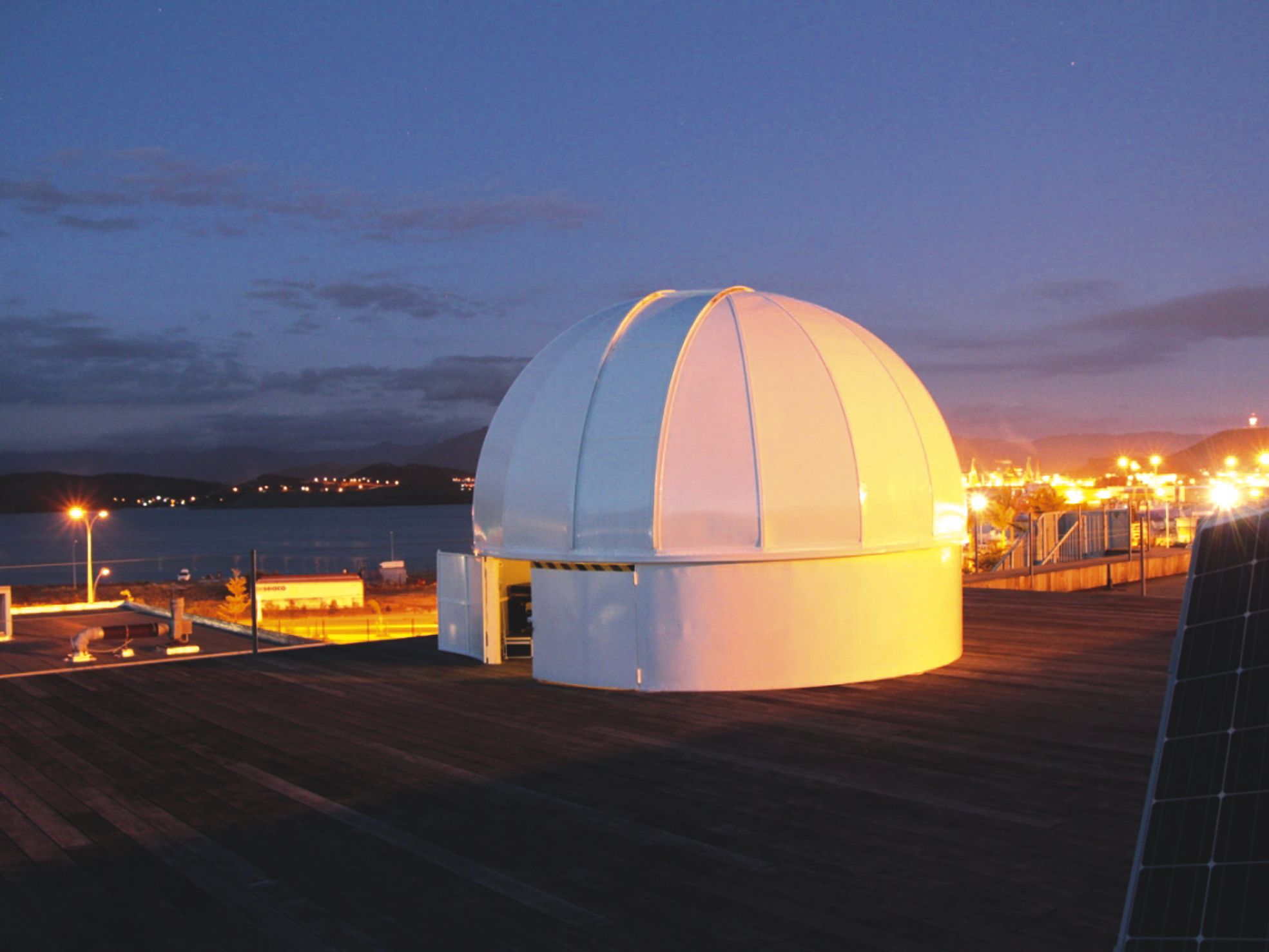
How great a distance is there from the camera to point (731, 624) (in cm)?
1044

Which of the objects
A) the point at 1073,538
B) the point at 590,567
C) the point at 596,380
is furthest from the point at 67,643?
the point at 1073,538

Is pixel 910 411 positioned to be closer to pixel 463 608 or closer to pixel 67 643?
pixel 463 608

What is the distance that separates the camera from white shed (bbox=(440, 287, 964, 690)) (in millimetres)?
10430

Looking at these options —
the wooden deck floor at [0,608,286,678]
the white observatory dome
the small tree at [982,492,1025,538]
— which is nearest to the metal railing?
the small tree at [982,492,1025,538]

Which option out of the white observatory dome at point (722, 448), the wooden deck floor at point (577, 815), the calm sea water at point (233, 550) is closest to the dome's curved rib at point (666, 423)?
the white observatory dome at point (722, 448)

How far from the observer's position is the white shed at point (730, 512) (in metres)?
10.4

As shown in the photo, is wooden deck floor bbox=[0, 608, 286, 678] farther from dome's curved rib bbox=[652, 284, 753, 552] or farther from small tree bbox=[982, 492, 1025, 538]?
small tree bbox=[982, 492, 1025, 538]

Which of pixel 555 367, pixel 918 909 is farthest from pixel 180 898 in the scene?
pixel 555 367

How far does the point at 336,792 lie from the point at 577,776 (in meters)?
1.70

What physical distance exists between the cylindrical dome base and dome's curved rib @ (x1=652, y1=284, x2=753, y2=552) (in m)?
0.47

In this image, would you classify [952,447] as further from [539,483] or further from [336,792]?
[336,792]

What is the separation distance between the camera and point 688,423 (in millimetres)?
10672

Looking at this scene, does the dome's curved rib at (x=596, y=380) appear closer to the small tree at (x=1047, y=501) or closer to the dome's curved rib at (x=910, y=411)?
the dome's curved rib at (x=910, y=411)

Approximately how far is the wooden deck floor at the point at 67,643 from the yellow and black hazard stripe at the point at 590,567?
19.2 ft
